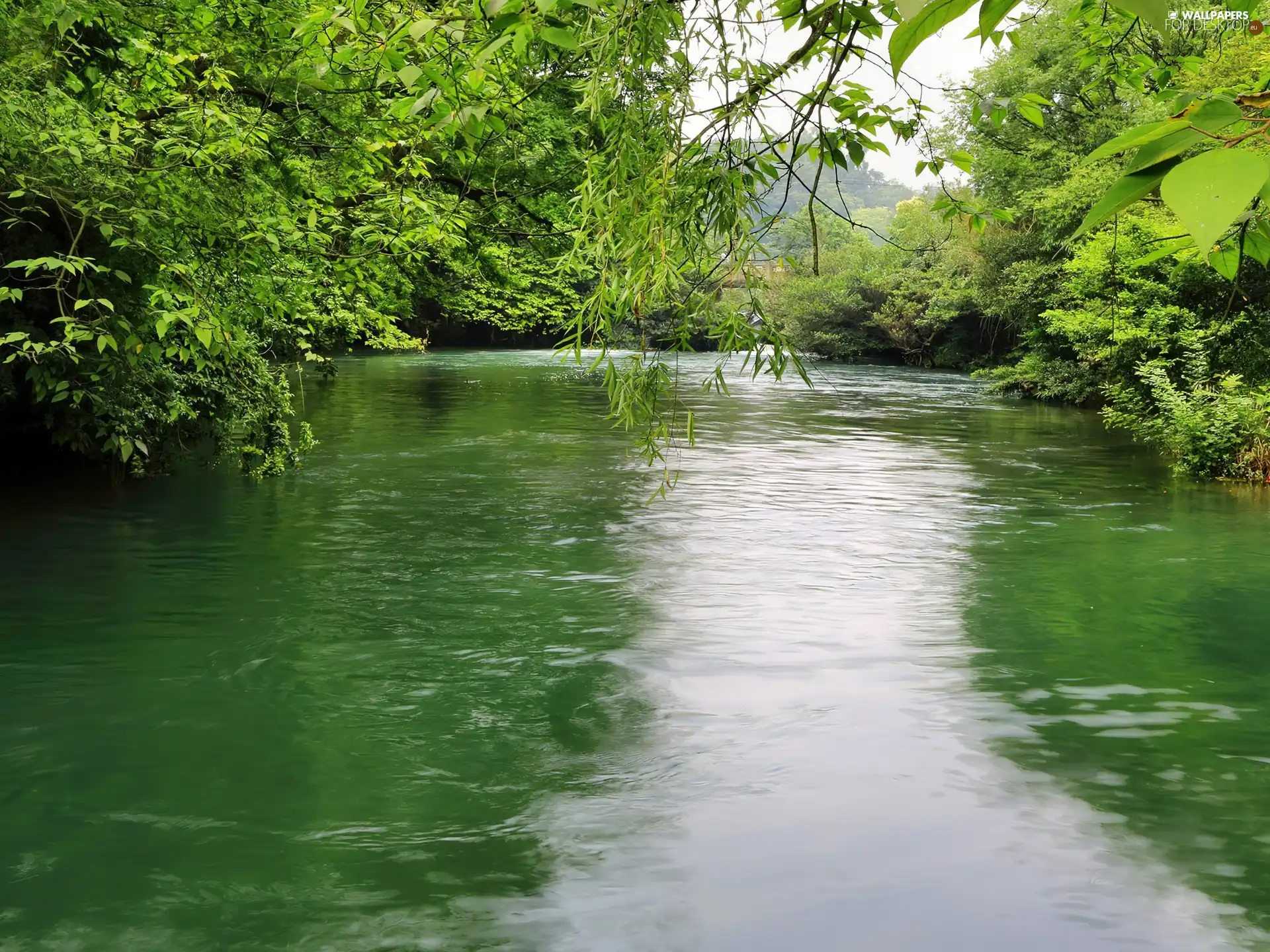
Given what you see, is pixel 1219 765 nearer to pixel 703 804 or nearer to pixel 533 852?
pixel 703 804

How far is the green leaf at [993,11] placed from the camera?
124 centimetres

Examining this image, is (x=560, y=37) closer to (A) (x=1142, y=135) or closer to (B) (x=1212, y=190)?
(A) (x=1142, y=135)

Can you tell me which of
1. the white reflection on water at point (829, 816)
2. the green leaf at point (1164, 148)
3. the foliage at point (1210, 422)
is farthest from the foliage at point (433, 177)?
the white reflection on water at point (829, 816)

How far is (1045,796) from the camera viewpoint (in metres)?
7.80

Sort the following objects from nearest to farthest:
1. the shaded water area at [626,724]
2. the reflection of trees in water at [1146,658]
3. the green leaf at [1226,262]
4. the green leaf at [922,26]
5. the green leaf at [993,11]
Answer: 1. the green leaf at [922,26]
2. the green leaf at [993,11]
3. the green leaf at [1226,262]
4. the shaded water area at [626,724]
5. the reflection of trees in water at [1146,658]

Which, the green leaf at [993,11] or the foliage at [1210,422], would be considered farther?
the foliage at [1210,422]

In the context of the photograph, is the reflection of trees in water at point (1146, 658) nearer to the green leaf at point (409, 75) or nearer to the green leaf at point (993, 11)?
the green leaf at point (409, 75)

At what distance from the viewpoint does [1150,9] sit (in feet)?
3.20

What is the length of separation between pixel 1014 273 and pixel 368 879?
40733 mm

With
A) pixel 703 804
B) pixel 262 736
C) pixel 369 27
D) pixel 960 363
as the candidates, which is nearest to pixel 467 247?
pixel 262 736

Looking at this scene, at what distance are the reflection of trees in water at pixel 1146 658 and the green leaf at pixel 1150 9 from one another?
6406mm

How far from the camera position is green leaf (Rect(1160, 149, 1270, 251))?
2.99ft

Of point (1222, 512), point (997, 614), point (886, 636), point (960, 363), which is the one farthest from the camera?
point (960, 363)

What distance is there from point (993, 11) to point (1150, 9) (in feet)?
0.95
